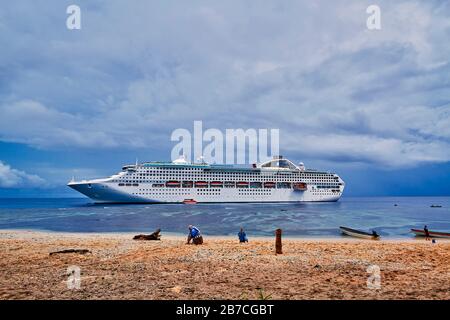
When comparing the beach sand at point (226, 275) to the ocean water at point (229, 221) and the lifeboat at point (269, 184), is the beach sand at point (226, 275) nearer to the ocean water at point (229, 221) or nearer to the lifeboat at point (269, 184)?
the ocean water at point (229, 221)

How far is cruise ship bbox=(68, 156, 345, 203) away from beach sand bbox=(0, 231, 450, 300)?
228ft

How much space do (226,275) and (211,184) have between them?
261 feet

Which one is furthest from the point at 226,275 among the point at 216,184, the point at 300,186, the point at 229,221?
the point at 300,186

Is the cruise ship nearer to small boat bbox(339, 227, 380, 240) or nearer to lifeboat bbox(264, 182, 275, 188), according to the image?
lifeboat bbox(264, 182, 275, 188)

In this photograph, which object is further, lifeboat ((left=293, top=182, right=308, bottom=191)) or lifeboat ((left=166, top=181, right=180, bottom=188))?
lifeboat ((left=293, top=182, right=308, bottom=191))

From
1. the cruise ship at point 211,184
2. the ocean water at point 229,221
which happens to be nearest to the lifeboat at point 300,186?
the cruise ship at point 211,184

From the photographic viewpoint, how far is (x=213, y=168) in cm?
8775

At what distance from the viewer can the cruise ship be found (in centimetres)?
7769

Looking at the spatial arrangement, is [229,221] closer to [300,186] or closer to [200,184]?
[200,184]

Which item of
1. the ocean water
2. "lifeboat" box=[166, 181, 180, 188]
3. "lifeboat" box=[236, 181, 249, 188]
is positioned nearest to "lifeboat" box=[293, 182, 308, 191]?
"lifeboat" box=[236, 181, 249, 188]

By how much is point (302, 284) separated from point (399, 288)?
1759 mm
